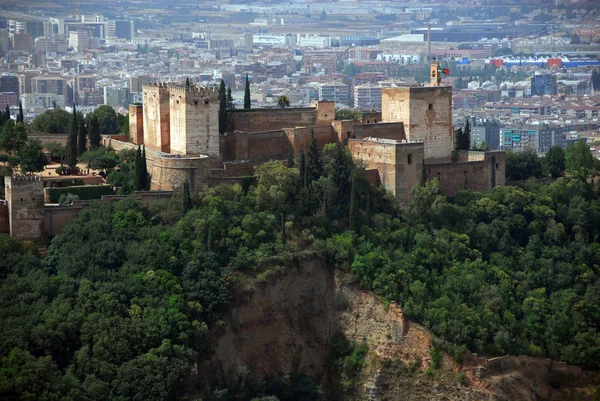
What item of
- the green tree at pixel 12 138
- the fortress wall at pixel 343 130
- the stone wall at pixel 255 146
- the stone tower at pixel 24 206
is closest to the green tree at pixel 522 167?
the fortress wall at pixel 343 130

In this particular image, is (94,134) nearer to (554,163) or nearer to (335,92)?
(554,163)

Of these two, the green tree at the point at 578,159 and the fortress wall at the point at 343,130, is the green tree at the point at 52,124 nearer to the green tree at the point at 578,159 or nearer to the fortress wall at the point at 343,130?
the fortress wall at the point at 343,130

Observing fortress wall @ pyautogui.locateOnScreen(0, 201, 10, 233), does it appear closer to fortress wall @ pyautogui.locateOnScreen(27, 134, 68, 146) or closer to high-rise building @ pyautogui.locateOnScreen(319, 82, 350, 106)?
fortress wall @ pyautogui.locateOnScreen(27, 134, 68, 146)

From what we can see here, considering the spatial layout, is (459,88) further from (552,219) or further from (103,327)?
(103,327)

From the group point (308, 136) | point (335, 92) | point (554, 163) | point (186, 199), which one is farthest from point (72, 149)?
point (335, 92)

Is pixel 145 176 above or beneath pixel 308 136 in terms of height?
beneath

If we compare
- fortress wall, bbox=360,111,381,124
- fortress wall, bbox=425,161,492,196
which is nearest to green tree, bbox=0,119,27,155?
fortress wall, bbox=360,111,381,124

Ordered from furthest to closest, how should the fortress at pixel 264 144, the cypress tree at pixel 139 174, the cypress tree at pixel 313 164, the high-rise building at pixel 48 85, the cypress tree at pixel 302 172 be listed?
1. the high-rise building at pixel 48 85
2. the cypress tree at pixel 313 164
3. the cypress tree at pixel 302 172
4. the cypress tree at pixel 139 174
5. the fortress at pixel 264 144
